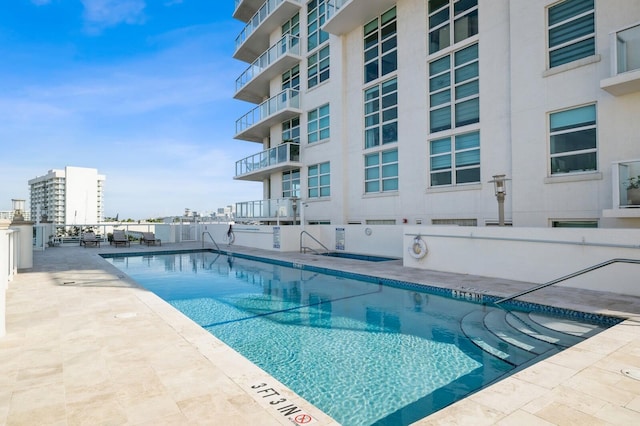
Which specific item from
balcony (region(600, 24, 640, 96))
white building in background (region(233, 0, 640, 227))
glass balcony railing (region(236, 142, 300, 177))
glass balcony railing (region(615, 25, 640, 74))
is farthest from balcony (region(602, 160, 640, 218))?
glass balcony railing (region(236, 142, 300, 177))

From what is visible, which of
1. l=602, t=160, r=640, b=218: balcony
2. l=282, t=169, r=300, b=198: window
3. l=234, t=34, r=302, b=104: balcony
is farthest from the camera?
l=282, t=169, r=300, b=198: window

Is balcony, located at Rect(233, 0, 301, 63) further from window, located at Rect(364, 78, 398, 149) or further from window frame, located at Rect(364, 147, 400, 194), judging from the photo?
window frame, located at Rect(364, 147, 400, 194)

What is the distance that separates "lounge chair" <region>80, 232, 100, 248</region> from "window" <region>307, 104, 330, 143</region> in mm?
12494

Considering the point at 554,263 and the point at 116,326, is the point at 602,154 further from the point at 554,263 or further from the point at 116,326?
the point at 116,326

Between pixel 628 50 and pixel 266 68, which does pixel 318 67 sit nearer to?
pixel 266 68

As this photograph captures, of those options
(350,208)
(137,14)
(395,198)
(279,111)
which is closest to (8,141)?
(137,14)

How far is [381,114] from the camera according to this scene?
1491cm

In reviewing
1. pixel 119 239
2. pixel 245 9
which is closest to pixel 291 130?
pixel 245 9

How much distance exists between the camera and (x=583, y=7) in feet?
30.5

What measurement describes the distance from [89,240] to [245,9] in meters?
17.7

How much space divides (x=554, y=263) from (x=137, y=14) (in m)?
19.7

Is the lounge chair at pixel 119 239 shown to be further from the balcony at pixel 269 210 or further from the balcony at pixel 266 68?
the balcony at pixel 266 68

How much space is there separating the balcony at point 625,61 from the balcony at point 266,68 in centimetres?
1405

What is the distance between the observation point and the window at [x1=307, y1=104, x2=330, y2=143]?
1741 centimetres
